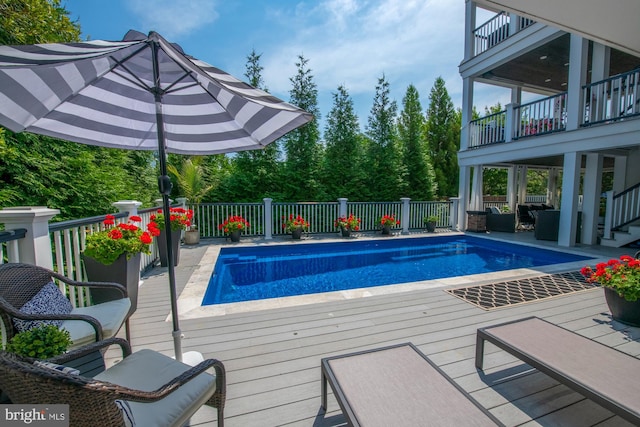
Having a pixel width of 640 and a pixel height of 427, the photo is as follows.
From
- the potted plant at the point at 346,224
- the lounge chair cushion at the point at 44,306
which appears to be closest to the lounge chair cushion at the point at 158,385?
the lounge chair cushion at the point at 44,306

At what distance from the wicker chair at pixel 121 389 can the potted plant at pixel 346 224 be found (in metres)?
7.27

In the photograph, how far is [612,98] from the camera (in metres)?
6.45

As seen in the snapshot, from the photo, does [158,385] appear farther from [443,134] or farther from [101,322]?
[443,134]

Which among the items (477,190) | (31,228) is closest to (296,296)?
(31,228)

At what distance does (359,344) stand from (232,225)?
600cm

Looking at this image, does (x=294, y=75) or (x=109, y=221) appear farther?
(x=294, y=75)

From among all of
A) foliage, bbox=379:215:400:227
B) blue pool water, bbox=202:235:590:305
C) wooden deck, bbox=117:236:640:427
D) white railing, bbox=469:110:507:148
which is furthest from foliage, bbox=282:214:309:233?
white railing, bbox=469:110:507:148

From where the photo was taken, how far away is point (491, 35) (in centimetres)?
908

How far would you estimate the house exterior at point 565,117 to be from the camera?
6430 mm

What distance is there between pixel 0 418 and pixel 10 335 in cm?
72

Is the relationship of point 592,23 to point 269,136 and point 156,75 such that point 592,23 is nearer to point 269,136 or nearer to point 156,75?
point 269,136

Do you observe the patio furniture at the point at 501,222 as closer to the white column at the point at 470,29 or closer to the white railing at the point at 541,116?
the white railing at the point at 541,116

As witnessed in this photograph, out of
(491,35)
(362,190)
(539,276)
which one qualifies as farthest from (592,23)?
(362,190)

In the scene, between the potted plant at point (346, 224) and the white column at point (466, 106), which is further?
the white column at point (466, 106)
